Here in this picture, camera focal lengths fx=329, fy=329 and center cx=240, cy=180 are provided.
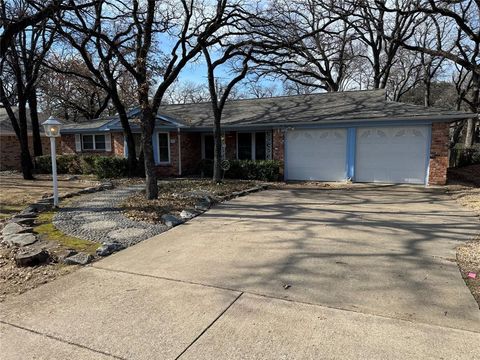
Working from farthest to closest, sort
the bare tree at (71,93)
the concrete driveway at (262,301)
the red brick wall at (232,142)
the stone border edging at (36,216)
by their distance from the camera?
the bare tree at (71,93) → the red brick wall at (232,142) → the stone border edging at (36,216) → the concrete driveway at (262,301)

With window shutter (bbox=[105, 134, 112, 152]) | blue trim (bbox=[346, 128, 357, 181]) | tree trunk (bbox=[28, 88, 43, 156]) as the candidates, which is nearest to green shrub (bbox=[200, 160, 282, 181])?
blue trim (bbox=[346, 128, 357, 181])

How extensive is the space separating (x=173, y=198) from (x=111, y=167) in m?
6.83

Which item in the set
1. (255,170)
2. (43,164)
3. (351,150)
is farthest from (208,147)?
(43,164)

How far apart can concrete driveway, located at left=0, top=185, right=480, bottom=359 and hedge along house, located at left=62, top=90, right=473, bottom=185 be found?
637 centimetres

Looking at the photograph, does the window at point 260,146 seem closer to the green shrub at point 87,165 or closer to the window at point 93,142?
the green shrub at point 87,165

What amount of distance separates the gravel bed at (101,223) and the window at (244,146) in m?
7.31

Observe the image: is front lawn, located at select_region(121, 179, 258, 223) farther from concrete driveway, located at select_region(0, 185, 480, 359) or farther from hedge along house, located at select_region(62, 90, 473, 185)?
hedge along house, located at select_region(62, 90, 473, 185)

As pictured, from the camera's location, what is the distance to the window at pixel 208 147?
1672cm

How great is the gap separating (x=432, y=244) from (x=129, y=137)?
12754 mm

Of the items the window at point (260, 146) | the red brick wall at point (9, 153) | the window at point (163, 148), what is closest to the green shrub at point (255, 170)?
the window at point (260, 146)

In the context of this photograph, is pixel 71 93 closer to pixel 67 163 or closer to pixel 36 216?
pixel 67 163

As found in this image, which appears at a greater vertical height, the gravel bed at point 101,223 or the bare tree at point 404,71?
the bare tree at point 404,71

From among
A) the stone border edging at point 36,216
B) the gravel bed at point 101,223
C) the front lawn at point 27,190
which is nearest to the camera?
the stone border edging at point 36,216

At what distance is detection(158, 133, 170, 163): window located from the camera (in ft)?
52.4
